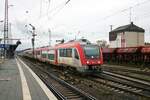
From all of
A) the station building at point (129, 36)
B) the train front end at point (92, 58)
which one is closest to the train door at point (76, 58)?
the train front end at point (92, 58)

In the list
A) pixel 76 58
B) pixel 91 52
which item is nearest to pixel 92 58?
pixel 91 52

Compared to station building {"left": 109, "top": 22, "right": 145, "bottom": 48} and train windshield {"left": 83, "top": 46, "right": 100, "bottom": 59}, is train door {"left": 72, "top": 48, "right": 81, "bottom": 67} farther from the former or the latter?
station building {"left": 109, "top": 22, "right": 145, "bottom": 48}

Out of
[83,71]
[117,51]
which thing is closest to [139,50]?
[117,51]

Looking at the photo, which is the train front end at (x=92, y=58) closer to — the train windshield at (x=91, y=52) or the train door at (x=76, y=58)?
the train windshield at (x=91, y=52)

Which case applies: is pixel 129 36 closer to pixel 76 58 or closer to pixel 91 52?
pixel 91 52

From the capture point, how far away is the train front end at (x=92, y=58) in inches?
966

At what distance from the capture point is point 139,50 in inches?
1644

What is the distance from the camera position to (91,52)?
25.3 metres

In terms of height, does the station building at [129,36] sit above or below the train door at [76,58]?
above

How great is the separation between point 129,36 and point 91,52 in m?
61.2

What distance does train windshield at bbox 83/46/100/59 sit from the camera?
24984 mm

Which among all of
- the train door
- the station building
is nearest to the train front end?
the train door

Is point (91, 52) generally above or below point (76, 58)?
above

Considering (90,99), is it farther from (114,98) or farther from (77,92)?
(77,92)
